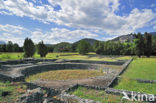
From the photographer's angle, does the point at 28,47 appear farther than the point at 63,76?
Yes

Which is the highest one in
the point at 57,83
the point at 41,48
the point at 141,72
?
the point at 41,48

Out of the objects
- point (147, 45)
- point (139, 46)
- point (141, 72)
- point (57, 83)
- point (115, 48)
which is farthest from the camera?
point (115, 48)

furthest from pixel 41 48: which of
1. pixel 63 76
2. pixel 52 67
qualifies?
pixel 63 76

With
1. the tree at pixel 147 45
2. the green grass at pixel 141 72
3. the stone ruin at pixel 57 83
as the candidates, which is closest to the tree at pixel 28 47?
the stone ruin at pixel 57 83

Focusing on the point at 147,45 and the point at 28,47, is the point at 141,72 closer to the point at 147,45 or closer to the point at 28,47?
the point at 147,45

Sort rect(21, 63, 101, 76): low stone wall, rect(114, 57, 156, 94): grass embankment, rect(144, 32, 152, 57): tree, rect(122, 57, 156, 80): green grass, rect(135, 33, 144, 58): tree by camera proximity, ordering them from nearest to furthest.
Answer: rect(114, 57, 156, 94): grass embankment → rect(122, 57, 156, 80): green grass → rect(21, 63, 101, 76): low stone wall → rect(135, 33, 144, 58): tree → rect(144, 32, 152, 57): tree

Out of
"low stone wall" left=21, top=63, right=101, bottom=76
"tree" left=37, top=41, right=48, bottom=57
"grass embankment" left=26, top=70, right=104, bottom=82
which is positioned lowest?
"grass embankment" left=26, top=70, right=104, bottom=82

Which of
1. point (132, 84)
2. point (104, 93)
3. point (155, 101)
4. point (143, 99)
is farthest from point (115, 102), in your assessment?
A: point (132, 84)

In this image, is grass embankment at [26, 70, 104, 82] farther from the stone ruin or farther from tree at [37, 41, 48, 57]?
tree at [37, 41, 48, 57]

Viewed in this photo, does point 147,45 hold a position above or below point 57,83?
above

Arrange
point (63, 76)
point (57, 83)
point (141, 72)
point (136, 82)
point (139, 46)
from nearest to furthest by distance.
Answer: point (136, 82) → point (57, 83) → point (141, 72) → point (63, 76) → point (139, 46)

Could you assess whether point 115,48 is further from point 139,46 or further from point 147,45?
point 139,46

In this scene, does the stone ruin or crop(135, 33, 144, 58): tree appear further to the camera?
crop(135, 33, 144, 58): tree

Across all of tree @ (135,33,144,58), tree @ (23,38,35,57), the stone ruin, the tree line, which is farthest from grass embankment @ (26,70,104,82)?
tree @ (135,33,144,58)
